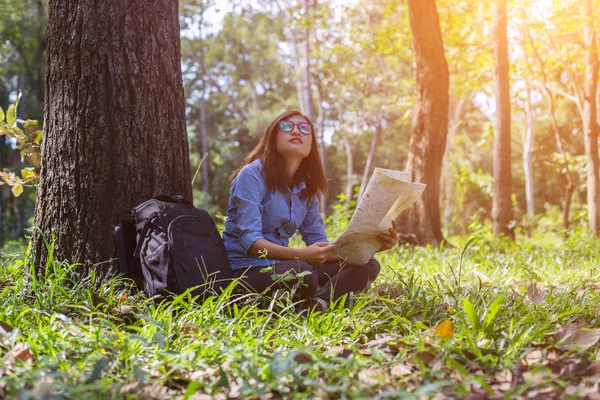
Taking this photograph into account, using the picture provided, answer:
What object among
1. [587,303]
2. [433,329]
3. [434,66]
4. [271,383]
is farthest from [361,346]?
[434,66]

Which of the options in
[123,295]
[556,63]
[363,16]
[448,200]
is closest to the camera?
[123,295]

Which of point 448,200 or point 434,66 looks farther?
point 448,200

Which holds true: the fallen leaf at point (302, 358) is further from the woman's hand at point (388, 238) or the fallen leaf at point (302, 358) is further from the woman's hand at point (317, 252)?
the woman's hand at point (388, 238)

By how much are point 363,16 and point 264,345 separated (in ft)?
72.6

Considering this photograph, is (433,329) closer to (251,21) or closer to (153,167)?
(153,167)

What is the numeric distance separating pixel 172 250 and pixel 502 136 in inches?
308

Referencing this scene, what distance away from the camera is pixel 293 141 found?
12.4 ft

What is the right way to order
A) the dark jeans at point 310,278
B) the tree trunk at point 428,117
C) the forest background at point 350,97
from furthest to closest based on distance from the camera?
the forest background at point 350,97, the tree trunk at point 428,117, the dark jeans at point 310,278

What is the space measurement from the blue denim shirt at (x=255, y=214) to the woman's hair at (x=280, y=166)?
44 millimetres

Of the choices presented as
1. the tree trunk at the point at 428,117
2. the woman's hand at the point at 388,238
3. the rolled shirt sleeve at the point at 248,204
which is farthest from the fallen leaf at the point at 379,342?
the tree trunk at the point at 428,117

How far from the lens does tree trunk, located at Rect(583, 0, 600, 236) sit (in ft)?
33.1

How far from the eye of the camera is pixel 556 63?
12.9 metres

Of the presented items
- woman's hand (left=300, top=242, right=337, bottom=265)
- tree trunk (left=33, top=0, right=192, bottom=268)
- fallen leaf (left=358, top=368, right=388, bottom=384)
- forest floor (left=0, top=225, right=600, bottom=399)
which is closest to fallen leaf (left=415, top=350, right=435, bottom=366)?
forest floor (left=0, top=225, right=600, bottom=399)

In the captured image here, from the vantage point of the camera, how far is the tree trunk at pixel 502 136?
9.43 metres
